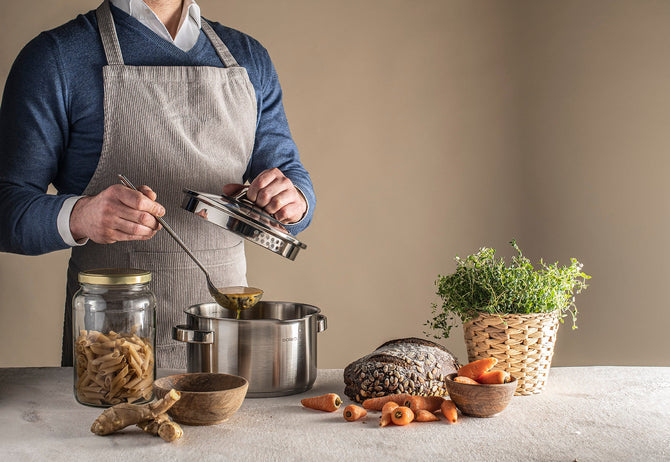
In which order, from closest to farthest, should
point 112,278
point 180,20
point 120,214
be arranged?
point 112,278 < point 120,214 < point 180,20

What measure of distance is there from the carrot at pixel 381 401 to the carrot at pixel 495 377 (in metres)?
0.13

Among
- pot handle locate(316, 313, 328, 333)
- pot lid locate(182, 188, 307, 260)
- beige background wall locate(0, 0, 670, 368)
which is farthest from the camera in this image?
beige background wall locate(0, 0, 670, 368)

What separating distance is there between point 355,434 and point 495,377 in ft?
0.85

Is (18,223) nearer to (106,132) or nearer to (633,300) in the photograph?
(106,132)

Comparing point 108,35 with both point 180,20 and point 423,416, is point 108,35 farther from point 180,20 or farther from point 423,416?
point 423,416

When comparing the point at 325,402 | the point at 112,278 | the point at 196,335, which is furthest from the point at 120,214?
the point at 325,402

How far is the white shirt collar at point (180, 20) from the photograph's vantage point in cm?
166

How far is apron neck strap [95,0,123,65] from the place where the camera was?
1.61 metres

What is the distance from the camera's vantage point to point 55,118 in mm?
1560

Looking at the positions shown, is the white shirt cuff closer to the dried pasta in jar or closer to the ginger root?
the dried pasta in jar

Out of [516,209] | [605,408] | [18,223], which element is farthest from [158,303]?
[516,209]

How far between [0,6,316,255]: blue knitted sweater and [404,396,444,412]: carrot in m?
0.63

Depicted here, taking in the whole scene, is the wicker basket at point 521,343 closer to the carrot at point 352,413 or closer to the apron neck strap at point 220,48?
the carrot at point 352,413

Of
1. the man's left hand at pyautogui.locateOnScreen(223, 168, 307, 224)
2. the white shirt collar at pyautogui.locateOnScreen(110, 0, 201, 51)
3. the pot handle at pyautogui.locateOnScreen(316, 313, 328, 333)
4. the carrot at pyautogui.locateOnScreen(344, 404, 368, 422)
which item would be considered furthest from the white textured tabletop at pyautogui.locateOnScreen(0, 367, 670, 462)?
the white shirt collar at pyautogui.locateOnScreen(110, 0, 201, 51)
